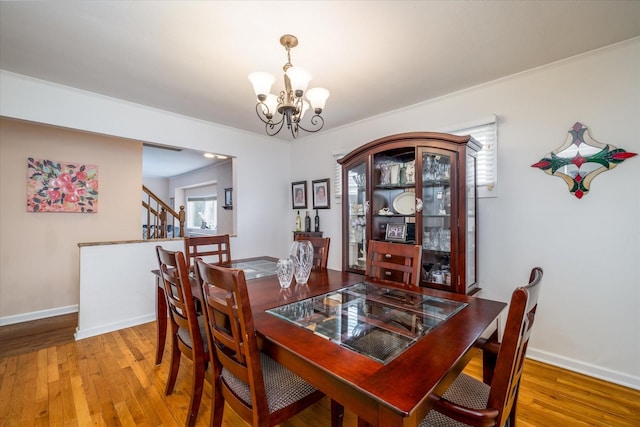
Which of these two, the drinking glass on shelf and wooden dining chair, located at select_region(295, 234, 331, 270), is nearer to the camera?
the drinking glass on shelf

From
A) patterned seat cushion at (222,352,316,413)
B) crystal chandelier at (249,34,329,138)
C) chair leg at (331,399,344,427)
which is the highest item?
crystal chandelier at (249,34,329,138)

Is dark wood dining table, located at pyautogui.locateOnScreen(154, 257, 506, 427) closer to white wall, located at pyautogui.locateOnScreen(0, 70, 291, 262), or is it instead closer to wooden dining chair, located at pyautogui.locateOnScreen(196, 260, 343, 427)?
wooden dining chair, located at pyautogui.locateOnScreen(196, 260, 343, 427)

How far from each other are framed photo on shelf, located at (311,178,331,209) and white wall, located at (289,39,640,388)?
175cm

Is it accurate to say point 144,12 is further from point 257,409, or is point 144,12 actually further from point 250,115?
point 257,409

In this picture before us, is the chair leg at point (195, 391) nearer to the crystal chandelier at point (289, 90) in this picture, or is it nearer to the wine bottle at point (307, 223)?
the crystal chandelier at point (289, 90)

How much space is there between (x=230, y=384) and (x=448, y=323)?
1.02m

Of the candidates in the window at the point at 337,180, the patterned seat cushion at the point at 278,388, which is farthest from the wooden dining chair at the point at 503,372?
the window at the point at 337,180

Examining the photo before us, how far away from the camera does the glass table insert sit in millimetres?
1021

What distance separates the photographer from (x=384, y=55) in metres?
2.01

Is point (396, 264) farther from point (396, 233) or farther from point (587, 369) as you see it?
→ point (587, 369)

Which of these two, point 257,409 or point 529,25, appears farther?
point 529,25

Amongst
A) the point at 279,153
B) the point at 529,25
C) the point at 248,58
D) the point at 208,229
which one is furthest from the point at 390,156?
the point at 208,229

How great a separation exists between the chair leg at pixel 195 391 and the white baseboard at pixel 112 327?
6.20 feet

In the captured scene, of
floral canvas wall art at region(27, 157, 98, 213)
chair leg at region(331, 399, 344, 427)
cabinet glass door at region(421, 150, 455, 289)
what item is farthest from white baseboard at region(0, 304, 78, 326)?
cabinet glass door at region(421, 150, 455, 289)
